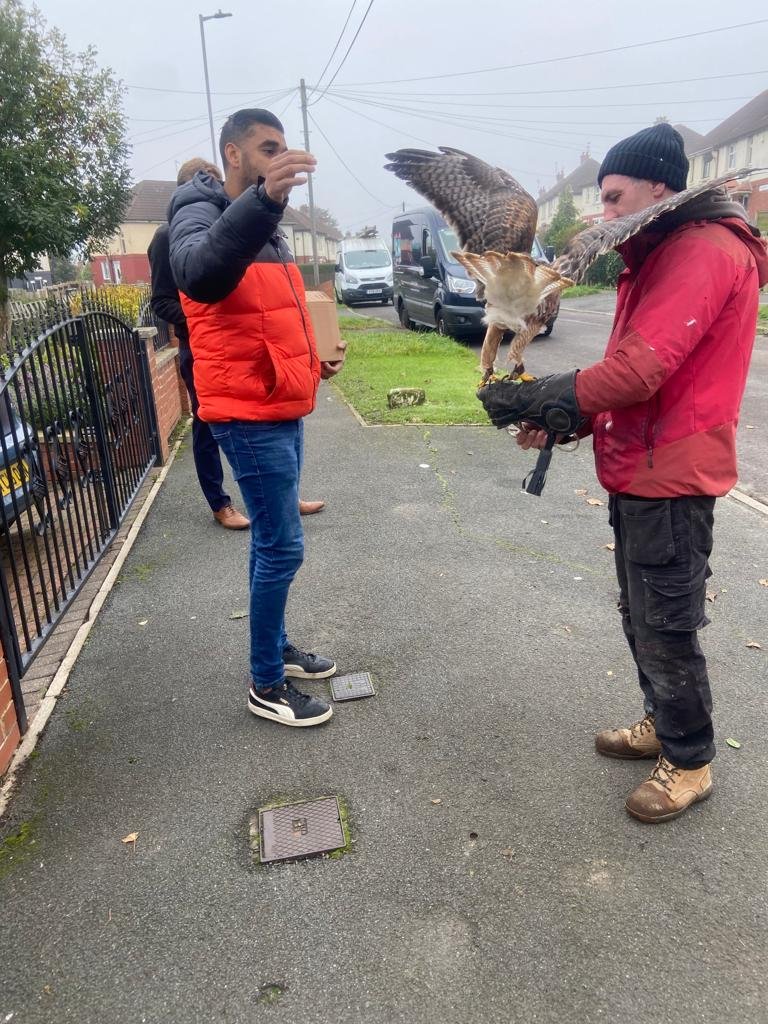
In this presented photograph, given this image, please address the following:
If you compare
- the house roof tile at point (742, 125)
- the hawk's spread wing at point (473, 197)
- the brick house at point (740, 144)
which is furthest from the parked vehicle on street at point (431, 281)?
the house roof tile at point (742, 125)

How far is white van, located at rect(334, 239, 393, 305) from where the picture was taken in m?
25.1

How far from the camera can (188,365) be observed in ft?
15.4

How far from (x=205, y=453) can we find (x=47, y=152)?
9.68 m

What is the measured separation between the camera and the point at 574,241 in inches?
72.5

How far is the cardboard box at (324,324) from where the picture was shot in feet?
9.38

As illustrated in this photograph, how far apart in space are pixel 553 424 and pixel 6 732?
2230 mm

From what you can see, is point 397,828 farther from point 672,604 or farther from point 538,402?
point 538,402

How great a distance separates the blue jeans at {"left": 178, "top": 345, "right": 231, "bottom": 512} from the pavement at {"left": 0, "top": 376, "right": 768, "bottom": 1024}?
Result: 33.4 inches

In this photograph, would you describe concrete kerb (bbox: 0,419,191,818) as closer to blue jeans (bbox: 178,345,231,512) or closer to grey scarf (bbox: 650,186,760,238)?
blue jeans (bbox: 178,345,231,512)

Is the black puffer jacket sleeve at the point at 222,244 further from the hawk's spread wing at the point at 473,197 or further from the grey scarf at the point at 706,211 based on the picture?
the grey scarf at the point at 706,211

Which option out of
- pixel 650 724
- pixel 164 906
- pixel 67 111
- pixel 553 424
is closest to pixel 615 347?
pixel 553 424

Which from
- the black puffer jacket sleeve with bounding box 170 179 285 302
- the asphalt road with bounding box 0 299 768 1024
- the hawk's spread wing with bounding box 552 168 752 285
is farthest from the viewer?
the black puffer jacket sleeve with bounding box 170 179 285 302

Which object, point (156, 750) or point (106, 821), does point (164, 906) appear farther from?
point (156, 750)

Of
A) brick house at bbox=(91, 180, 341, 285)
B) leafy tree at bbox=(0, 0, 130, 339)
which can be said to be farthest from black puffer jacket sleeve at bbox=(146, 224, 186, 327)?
brick house at bbox=(91, 180, 341, 285)
